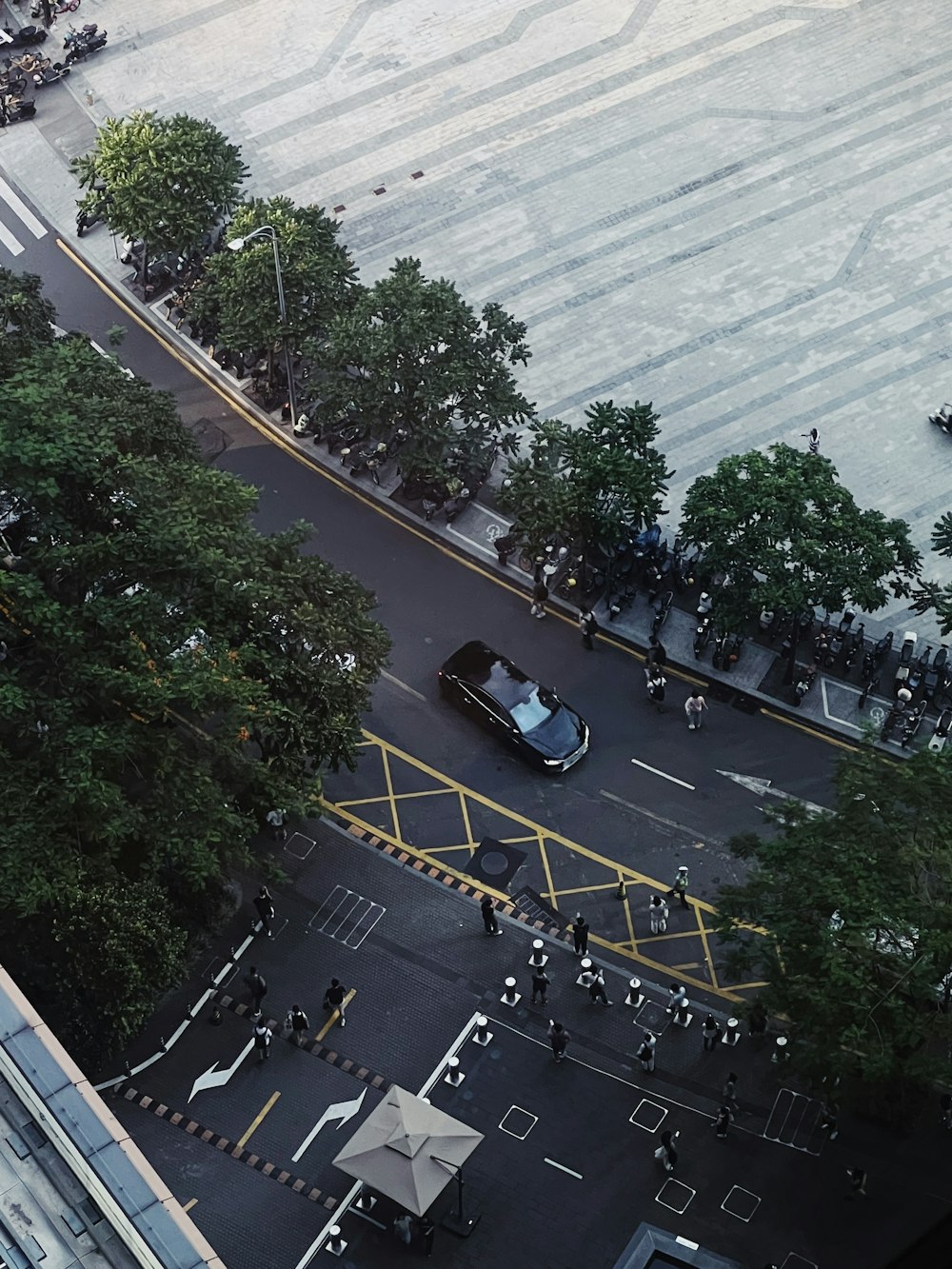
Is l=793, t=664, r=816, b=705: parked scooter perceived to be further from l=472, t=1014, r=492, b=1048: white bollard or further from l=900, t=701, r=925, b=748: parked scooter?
l=472, t=1014, r=492, b=1048: white bollard

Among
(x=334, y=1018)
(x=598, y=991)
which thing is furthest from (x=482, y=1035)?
(x=334, y=1018)

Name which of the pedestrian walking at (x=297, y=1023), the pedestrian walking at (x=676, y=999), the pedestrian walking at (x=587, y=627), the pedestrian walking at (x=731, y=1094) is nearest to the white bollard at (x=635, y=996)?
the pedestrian walking at (x=676, y=999)

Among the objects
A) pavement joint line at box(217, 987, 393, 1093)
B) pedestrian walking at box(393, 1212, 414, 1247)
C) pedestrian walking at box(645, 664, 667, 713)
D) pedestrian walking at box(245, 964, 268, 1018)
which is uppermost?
pedestrian walking at box(645, 664, 667, 713)

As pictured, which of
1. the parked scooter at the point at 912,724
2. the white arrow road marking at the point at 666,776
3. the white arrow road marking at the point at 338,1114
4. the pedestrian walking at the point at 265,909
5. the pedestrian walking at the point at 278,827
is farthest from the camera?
the parked scooter at the point at 912,724

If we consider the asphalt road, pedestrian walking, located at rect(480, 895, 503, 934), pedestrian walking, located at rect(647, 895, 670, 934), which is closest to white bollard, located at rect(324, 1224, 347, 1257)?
pedestrian walking, located at rect(480, 895, 503, 934)

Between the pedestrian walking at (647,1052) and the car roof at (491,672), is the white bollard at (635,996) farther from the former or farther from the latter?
the car roof at (491,672)

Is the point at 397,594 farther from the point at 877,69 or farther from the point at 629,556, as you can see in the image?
the point at 877,69
